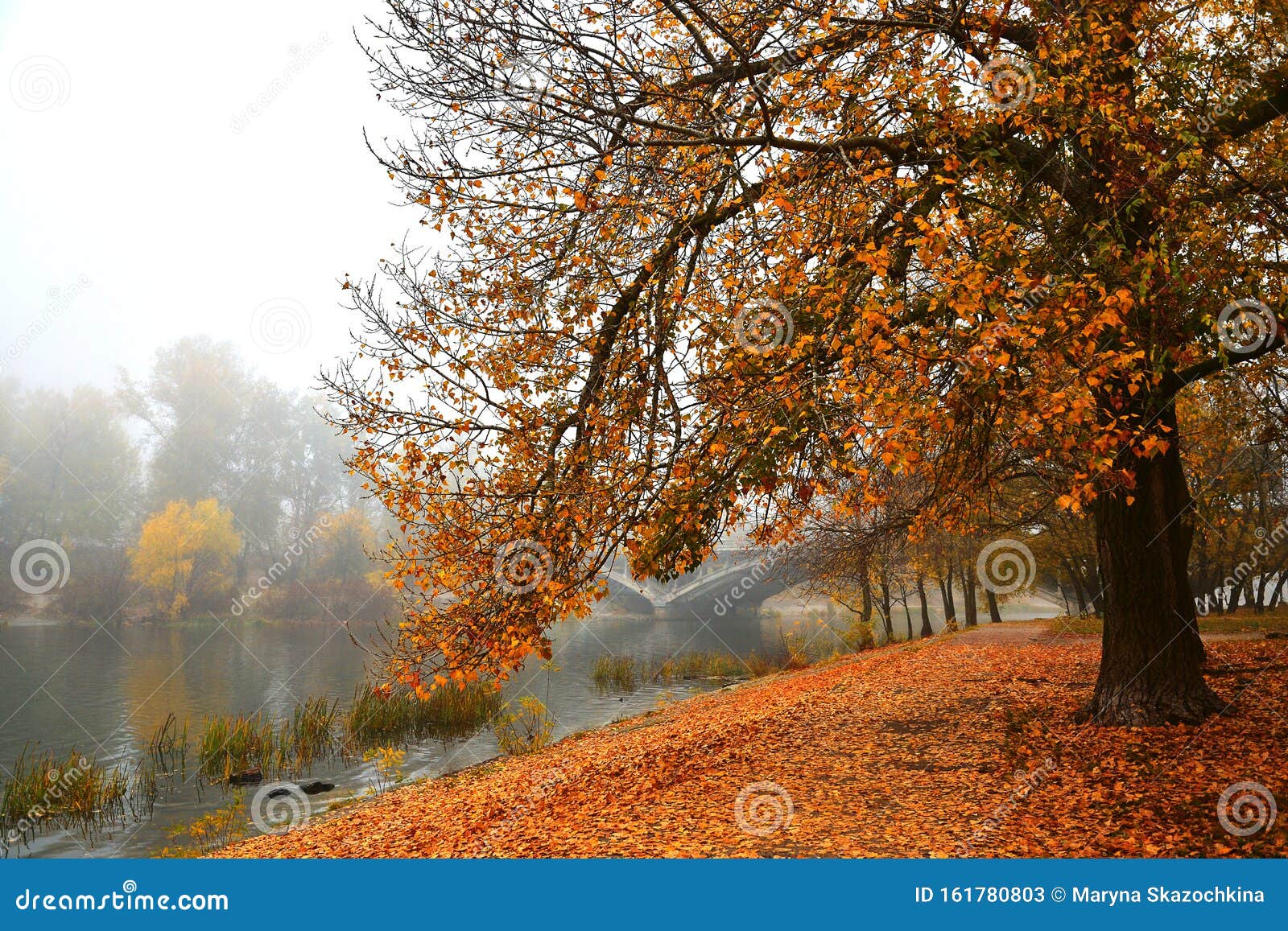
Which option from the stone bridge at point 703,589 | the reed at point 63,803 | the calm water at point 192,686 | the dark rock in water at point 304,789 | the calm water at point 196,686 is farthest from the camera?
the stone bridge at point 703,589

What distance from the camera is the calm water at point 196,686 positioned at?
1270 cm

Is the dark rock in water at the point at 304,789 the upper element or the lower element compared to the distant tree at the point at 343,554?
lower

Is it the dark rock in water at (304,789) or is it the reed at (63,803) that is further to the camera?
the dark rock in water at (304,789)

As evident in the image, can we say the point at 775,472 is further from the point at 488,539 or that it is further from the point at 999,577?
the point at 999,577

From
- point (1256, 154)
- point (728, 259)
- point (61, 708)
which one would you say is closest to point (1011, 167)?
point (1256, 154)

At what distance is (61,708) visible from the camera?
18328 millimetres

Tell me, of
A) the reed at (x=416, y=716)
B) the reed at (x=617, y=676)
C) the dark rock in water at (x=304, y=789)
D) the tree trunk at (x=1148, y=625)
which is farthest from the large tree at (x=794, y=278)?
the reed at (x=617, y=676)

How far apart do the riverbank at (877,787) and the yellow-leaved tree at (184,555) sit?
36.8 meters

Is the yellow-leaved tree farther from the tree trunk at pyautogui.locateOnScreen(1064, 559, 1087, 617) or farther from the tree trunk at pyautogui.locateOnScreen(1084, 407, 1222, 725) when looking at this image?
the tree trunk at pyautogui.locateOnScreen(1084, 407, 1222, 725)

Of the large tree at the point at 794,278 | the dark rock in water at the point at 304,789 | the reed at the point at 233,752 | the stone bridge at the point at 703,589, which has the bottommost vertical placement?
the stone bridge at the point at 703,589

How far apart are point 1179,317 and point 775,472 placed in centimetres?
342

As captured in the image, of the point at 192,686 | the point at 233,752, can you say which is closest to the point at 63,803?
the point at 233,752

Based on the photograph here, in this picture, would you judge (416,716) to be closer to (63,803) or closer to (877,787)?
(63,803)

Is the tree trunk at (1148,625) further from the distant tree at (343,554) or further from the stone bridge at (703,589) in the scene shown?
the distant tree at (343,554)
